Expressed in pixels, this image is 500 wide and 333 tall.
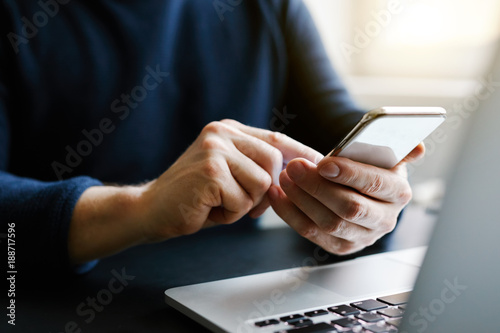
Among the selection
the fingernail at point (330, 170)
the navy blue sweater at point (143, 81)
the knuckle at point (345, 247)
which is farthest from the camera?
the navy blue sweater at point (143, 81)

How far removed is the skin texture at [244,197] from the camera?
52 cm

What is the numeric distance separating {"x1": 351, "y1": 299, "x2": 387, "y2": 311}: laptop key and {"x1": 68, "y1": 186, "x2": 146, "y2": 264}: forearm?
267mm

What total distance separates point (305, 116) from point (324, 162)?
0.55 m

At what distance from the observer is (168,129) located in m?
0.97

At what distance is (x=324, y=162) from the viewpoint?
0.49m

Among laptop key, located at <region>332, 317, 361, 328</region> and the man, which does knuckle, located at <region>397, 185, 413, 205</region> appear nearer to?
Answer: the man

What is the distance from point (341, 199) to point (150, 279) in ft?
0.74

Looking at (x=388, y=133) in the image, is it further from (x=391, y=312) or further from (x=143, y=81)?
(x=143, y=81)

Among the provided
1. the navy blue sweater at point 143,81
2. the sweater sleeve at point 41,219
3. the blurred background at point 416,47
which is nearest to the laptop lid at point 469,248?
the sweater sleeve at point 41,219

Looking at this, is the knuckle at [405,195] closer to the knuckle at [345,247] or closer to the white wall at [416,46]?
the knuckle at [345,247]

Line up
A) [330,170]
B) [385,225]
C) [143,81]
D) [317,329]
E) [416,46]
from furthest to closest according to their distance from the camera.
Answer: [416,46] < [143,81] < [385,225] < [330,170] < [317,329]

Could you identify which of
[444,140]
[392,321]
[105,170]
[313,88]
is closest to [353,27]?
[444,140]

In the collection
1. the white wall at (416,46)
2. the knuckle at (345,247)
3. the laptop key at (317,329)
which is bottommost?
the knuckle at (345,247)

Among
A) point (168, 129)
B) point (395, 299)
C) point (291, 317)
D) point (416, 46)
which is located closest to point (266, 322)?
point (291, 317)
